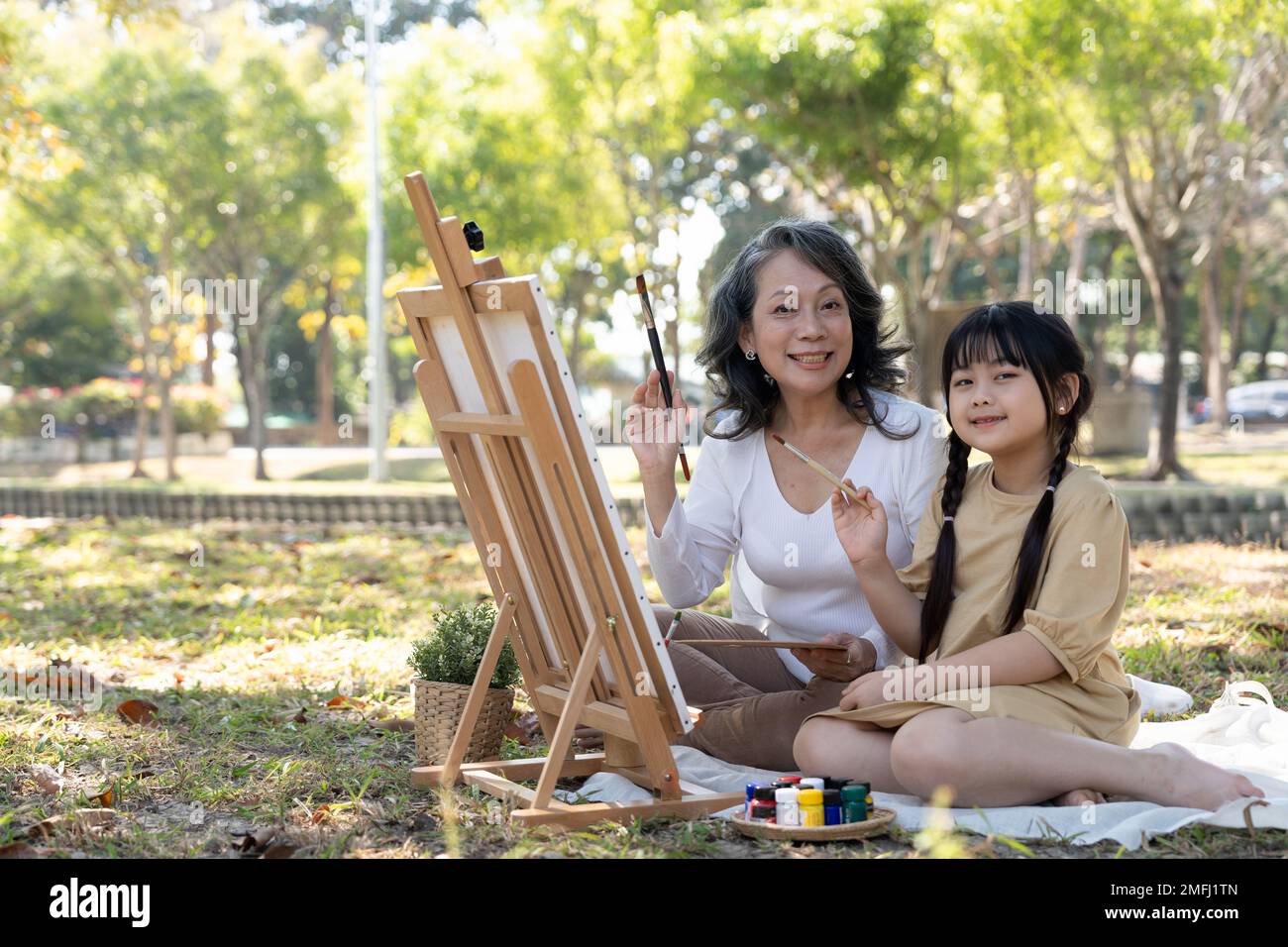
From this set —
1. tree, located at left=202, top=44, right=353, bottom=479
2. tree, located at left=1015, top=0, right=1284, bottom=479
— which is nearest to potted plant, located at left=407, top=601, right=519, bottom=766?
tree, located at left=1015, top=0, right=1284, bottom=479

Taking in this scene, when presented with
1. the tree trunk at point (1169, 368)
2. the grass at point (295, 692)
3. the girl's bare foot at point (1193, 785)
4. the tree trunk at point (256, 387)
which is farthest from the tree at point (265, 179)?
the girl's bare foot at point (1193, 785)

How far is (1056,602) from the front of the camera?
10.3 ft

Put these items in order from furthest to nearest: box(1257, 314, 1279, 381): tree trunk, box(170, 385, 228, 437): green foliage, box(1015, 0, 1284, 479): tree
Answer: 1. box(1257, 314, 1279, 381): tree trunk
2. box(170, 385, 228, 437): green foliage
3. box(1015, 0, 1284, 479): tree

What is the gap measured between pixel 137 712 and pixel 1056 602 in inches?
116

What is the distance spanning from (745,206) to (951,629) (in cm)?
3167

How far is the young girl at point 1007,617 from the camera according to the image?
3051 mm

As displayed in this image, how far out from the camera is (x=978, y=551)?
11.1 ft

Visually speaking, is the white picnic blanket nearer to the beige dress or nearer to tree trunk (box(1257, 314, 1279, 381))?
the beige dress

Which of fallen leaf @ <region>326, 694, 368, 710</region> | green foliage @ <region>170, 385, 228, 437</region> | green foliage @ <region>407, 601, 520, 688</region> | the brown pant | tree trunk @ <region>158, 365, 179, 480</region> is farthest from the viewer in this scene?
green foliage @ <region>170, 385, 228, 437</region>

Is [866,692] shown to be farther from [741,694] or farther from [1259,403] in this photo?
[1259,403]

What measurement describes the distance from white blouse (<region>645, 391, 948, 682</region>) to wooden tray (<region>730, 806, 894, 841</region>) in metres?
0.82

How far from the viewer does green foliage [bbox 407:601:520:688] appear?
3.78 m
